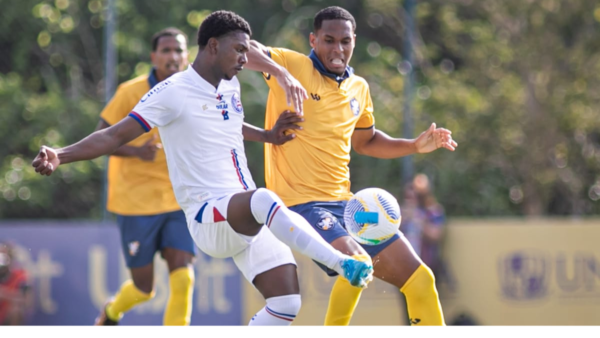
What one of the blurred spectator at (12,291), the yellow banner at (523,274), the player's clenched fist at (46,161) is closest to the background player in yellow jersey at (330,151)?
the player's clenched fist at (46,161)

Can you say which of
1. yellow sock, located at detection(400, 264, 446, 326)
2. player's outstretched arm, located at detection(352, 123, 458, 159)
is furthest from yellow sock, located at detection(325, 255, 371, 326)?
player's outstretched arm, located at detection(352, 123, 458, 159)

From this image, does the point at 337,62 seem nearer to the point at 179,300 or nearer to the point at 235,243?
the point at 235,243

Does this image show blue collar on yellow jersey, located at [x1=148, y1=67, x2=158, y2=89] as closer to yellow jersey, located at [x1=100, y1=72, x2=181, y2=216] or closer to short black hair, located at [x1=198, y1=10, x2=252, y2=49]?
yellow jersey, located at [x1=100, y1=72, x2=181, y2=216]

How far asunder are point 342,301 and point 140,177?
7.25 ft

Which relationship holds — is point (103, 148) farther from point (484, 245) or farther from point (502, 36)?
point (502, 36)

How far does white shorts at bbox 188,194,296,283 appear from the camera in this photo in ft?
17.1

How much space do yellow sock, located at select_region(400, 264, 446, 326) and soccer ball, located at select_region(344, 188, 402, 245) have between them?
35 cm

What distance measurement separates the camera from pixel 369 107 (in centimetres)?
630

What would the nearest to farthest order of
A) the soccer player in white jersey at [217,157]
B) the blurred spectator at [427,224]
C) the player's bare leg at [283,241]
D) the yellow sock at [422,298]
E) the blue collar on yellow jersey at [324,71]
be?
the player's bare leg at [283,241] < the soccer player in white jersey at [217,157] < the yellow sock at [422,298] < the blue collar on yellow jersey at [324,71] < the blurred spectator at [427,224]

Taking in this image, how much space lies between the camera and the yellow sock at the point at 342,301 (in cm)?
609

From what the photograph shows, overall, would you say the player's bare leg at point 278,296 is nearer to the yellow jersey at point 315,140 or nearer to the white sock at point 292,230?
the white sock at point 292,230

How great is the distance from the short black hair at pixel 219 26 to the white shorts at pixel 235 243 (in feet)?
3.01

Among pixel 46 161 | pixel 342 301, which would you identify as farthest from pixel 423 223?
pixel 46 161

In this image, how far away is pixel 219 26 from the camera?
17.4 ft
